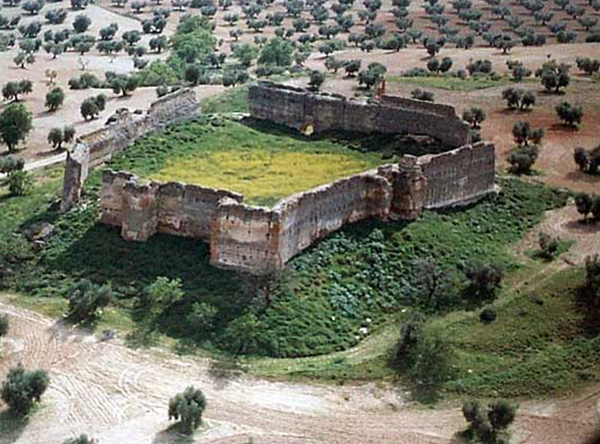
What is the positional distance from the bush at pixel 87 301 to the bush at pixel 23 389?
18.2 feet

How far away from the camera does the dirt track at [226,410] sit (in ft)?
115

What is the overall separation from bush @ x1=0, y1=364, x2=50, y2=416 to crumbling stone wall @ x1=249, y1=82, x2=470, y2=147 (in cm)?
2691

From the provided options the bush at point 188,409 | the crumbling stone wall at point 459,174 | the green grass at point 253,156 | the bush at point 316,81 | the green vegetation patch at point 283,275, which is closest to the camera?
the bush at point 188,409

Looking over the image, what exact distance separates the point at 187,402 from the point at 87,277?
1127 centimetres

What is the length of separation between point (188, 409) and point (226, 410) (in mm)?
1845

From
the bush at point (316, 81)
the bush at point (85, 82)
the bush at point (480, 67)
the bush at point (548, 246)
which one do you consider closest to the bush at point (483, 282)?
the bush at point (548, 246)

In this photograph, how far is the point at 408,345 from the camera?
132ft

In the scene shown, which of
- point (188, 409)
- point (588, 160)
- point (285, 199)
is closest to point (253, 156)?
point (285, 199)

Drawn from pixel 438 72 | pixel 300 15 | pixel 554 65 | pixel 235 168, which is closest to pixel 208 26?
pixel 300 15

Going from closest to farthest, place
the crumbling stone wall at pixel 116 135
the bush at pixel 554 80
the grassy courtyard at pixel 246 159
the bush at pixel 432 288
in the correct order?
the bush at pixel 432 288 < the crumbling stone wall at pixel 116 135 < the grassy courtyard at pixel 246 159 < the bush at pixel 554 80

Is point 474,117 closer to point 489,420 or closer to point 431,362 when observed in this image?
point 431,362

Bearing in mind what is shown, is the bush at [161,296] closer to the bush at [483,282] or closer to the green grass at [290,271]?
the green grass at [290,271]

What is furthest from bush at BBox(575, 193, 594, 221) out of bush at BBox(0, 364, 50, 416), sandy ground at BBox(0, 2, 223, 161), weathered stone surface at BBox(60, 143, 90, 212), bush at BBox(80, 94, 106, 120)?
bush at BBox(80, 94, 106, 120)

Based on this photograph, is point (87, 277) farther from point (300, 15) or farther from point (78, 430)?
point (300, 15)
